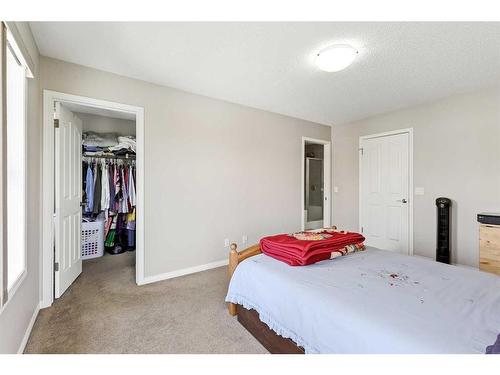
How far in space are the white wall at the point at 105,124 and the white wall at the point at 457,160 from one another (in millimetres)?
4162

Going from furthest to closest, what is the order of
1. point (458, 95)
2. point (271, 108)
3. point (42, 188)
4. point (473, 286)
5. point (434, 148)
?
point (271, 108) < point (434, 148) < point (458, 95) < point (42, 188) < point (473, 286)

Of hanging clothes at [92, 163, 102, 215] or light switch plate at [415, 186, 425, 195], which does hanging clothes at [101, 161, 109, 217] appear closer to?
hanging clothes at [92, 163, 102, 215]

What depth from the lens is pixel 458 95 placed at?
3068 millimetres

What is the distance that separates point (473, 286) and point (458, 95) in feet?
9.17

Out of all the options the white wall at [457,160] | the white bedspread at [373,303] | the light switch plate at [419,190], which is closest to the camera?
the white bedspread at [373,303]

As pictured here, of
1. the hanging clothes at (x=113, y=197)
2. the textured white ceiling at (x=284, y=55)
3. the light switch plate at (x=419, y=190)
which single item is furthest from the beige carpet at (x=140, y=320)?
the light switch plate at (x=419, y=190)

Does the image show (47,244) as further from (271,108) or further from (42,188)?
(271,108)

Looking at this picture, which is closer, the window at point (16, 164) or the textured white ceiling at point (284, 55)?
the window at point (16, 164)

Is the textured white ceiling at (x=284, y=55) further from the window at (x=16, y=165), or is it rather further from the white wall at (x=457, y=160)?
the window at (x=16, y=165)

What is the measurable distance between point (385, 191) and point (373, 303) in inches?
124

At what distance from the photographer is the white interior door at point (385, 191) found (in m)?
3.64

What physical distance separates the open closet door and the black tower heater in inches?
171

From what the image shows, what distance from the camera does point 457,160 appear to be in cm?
311
